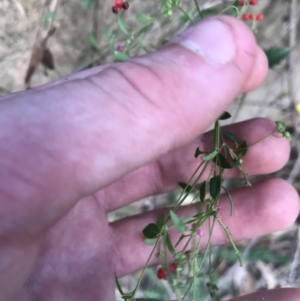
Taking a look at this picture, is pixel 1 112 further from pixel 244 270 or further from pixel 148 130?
pixel 244 270

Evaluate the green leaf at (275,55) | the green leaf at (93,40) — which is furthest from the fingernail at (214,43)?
the green leaf at (93,40)

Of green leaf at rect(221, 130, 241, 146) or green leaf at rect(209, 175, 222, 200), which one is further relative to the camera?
green leaf at rect(221, 130, 241, 146)

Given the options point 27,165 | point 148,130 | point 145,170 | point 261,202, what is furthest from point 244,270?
point 27,165

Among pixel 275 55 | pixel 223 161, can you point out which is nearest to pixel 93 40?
pixel 275 55

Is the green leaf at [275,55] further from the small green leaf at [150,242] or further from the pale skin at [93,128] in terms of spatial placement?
the small green leaf at [150,242]

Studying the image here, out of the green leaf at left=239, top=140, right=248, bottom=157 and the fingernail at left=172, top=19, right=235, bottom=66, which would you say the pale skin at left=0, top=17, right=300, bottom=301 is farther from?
the green leaf at left=239, top=140, right=248, bottom=157

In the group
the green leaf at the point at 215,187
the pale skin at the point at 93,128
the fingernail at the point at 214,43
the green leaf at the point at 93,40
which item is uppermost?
the fingernail at the point at 214,43

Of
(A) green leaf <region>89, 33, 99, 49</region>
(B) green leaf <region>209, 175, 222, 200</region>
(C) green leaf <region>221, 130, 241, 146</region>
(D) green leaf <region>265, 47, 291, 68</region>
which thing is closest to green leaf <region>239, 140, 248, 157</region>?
(C) green leaf <region>221, 130, 241, 146</region>
